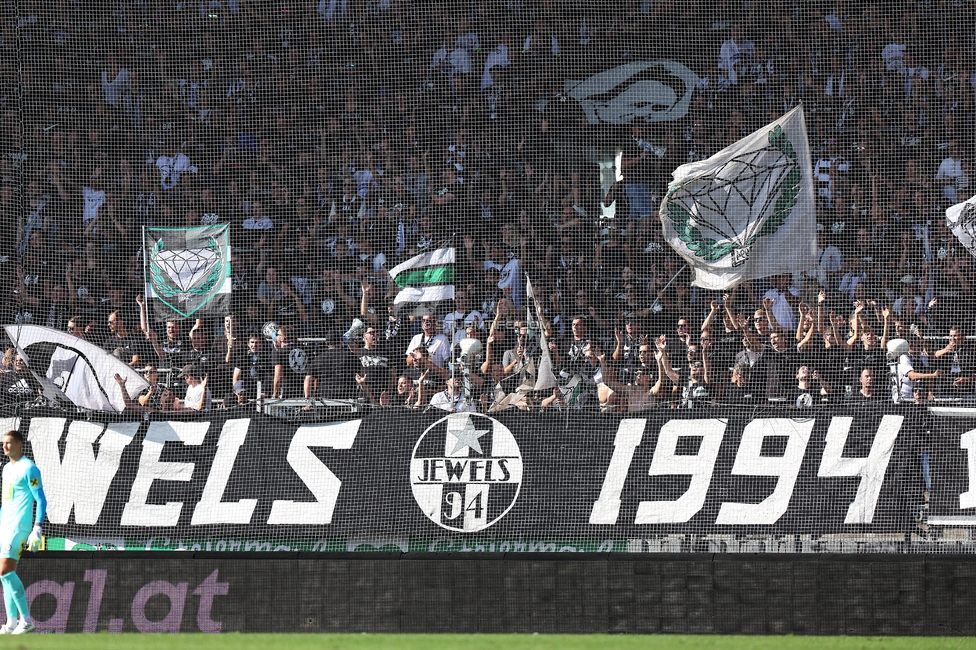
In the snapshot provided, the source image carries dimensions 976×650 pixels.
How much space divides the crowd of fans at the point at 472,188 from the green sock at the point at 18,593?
189cm

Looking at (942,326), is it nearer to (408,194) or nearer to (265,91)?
(408,194)

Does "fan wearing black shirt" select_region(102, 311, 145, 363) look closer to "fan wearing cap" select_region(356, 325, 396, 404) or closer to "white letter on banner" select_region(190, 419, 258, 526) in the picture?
"white letter on banner" select_region(190, 419, 258, 526)

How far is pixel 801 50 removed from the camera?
11414 millimetres

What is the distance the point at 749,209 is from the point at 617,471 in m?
2.96

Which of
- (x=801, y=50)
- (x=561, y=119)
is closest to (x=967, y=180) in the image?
(x=801, y=50)

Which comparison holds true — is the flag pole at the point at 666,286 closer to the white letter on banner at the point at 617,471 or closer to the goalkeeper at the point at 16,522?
the white letter on banner at the point at 617,471

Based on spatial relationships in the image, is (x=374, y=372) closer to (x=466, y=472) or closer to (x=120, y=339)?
(x=466, y=472)

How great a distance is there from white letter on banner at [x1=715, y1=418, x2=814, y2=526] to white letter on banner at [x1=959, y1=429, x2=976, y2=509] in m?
1.13

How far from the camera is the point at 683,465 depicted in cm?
821

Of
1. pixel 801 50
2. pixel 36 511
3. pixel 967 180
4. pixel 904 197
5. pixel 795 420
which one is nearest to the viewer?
pixel 36 511

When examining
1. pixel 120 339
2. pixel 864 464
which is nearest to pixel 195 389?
pixel 120 339

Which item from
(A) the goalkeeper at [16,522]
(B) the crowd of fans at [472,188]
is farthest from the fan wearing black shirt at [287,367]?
(A) the goalkeeper at [16,522]

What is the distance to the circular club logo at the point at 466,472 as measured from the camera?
26.7ft

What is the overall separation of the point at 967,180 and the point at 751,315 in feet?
7.19
